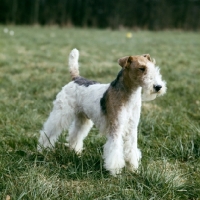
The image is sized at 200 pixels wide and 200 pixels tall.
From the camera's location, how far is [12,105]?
6059mm

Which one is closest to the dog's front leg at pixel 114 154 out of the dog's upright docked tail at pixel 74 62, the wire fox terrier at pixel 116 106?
the wire fox terrier at pixel 116 106

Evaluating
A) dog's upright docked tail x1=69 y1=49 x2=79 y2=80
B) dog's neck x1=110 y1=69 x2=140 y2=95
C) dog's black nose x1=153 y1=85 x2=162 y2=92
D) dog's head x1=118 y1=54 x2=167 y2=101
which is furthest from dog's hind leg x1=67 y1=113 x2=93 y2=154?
dog's black nose x1=153 y1=85 x2=162 y2=92

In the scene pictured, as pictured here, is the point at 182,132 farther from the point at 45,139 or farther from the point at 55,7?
the point at 55,7

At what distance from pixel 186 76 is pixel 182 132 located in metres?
4.43

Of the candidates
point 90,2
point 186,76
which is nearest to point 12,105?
point 186,76

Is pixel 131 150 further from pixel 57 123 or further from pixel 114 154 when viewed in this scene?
pixel 57 123

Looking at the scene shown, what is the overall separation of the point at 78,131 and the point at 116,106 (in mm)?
994

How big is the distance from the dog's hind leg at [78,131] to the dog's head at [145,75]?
111cm

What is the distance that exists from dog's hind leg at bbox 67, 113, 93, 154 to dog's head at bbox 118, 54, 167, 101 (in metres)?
1.11

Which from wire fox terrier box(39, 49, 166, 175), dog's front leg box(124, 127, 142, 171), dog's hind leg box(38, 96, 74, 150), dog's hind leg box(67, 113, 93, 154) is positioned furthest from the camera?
dog's hind leg box(67, 113, 93, 154)

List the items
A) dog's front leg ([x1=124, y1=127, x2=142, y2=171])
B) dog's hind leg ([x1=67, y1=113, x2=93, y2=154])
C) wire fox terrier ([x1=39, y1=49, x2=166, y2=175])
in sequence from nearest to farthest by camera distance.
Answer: wire fox terrier ([x1=39, y1=49, x2=166, y2=175]) < dog's front leg ([x1=124, y1=127, x2=142, y2=171]) < dog's hind leg ([x1=67, y1=113, x2=93, y2=154])

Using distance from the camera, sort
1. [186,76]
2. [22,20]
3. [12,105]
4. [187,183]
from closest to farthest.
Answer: [187,183], [12,105], [186,76], [22,20]

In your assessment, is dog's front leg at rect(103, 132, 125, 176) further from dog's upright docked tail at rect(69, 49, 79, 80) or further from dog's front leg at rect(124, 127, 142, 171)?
dog's upright docked tail at rect(69, 49, 79, 80)

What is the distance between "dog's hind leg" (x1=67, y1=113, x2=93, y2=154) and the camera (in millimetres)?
4336
